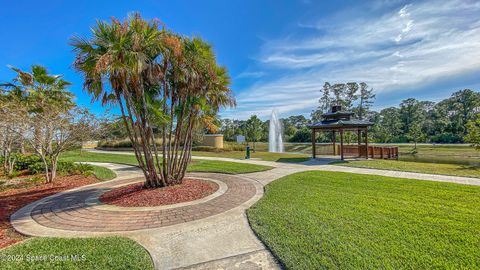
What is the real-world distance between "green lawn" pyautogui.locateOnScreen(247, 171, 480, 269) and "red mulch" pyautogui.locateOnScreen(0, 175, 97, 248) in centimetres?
460

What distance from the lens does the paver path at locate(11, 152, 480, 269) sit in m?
2.99

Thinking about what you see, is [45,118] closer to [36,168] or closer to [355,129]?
[36,168]

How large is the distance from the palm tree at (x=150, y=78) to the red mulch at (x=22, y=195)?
3021 millimetres

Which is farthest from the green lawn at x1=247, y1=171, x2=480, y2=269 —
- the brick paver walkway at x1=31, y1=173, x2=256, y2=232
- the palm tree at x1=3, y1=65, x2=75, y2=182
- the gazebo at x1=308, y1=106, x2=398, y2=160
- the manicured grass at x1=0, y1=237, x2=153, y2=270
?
the palm tree at x1=3, y1=65, x2=75, y2=182

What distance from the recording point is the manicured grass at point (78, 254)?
2812 mm

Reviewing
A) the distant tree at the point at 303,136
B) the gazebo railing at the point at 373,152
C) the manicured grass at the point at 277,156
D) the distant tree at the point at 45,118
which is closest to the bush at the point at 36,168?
the distant tree at the point at 45,118

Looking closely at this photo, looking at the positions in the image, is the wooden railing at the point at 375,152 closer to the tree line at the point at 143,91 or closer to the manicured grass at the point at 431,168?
the manicured grass at the point at 431,168

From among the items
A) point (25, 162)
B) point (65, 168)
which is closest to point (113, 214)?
point (65, 168)

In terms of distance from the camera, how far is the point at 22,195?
6.83m

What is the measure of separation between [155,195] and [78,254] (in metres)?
2.89

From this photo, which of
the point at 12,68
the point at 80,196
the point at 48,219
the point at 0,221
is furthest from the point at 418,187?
the point at 12,68

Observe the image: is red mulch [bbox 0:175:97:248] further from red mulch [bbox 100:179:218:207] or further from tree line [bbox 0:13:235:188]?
red mulch [bbox 100:179:218:207]

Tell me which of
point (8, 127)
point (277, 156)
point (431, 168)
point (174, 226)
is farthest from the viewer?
point (277, 156)

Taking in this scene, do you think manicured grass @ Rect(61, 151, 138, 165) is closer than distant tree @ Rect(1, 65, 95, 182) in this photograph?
No
